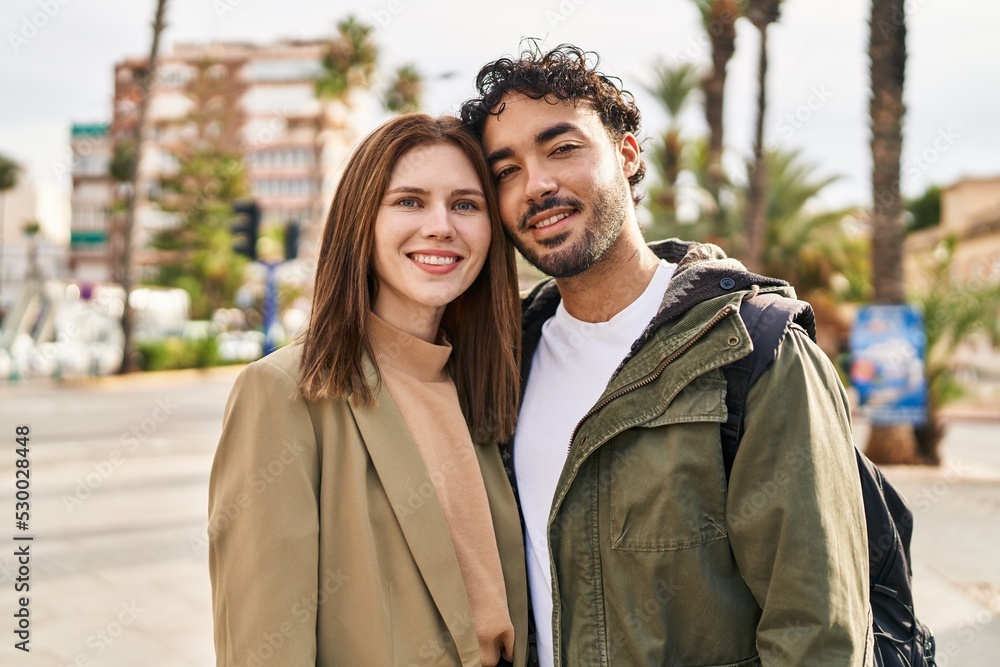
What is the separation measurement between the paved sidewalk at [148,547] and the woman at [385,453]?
3055 millimetres

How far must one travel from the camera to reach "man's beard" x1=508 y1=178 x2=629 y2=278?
2434mm

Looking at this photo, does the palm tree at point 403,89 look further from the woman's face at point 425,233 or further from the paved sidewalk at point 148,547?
the woman's face at point 425,233

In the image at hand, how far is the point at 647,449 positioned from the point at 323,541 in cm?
81

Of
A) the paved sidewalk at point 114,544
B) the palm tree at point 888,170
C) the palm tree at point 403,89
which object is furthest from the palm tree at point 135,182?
the palm tree at point 888,170

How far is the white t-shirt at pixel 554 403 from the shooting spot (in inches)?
88.8

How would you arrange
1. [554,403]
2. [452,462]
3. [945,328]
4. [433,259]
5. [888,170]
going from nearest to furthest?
[452,462], [433,259], [554,403], [888,170], [945,328]

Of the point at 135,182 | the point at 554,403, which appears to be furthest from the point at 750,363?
the point at 135,182

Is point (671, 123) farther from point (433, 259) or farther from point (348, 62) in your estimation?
point (433, 259)

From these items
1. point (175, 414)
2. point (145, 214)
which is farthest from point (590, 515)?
point (145, 214)

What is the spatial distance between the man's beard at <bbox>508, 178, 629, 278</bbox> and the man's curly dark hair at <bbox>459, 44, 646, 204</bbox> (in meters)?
0.30

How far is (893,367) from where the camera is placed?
35.7ft

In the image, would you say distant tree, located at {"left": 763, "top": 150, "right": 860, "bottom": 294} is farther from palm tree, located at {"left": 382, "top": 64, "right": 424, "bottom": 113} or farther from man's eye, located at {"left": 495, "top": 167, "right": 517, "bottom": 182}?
man's eye, located at {"left": 495, "top": 167, "right": 517, "bottom": 182}

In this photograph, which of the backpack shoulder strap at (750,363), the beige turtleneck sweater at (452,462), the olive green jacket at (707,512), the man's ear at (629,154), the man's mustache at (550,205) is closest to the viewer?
the olive green jacket at (707,512)

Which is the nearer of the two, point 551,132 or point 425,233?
point 425,233
